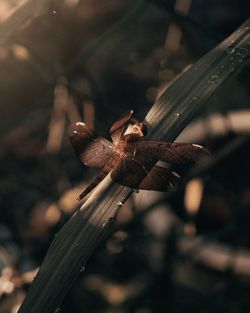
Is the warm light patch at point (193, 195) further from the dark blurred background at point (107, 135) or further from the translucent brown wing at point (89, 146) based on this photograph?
the translucent brown wing at point (89, 146)

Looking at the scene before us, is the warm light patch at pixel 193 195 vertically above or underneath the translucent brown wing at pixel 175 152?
underneath

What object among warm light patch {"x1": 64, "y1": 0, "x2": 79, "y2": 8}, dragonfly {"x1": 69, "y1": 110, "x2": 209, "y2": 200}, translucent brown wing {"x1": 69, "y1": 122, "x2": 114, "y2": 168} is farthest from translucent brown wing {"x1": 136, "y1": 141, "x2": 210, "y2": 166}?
warm light patch {"x1": 64, "y1": 0, "x2": 79, "y2": 8}

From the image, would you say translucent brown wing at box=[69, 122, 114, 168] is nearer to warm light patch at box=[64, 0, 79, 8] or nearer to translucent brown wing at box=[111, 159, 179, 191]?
translucent brown wing at box=[111, 159, 179, 191]

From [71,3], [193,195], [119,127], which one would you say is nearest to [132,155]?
[119,127]

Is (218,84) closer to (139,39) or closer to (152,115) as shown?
(152,115)

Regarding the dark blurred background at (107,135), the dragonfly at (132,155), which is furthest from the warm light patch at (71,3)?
the dragonfly at (132,155)

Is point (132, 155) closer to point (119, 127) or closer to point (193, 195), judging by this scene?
point (119, 127)

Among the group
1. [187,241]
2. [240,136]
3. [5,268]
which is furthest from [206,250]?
[5,268]
